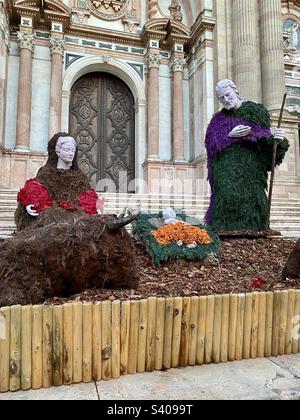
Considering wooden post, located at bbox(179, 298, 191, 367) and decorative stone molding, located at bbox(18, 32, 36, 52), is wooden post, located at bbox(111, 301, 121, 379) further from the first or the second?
decorative stone molding, located at bbox(18, 32, 36, 52)

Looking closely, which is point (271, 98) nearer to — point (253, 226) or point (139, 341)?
point (253, 226)

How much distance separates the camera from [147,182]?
1281 centimetres

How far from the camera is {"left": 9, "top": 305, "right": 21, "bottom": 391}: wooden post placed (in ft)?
6.83

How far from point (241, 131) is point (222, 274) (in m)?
2.47

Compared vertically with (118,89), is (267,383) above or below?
below

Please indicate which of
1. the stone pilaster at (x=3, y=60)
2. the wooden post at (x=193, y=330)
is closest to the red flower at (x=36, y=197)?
the wooden post at (x=193, y=330)

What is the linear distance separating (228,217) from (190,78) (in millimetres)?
10017

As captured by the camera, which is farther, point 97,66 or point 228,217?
point 97,66

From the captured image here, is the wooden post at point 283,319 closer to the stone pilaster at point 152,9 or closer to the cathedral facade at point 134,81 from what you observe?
the cathedral facade at point 134,81

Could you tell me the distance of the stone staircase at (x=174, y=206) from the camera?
8.30 meters
